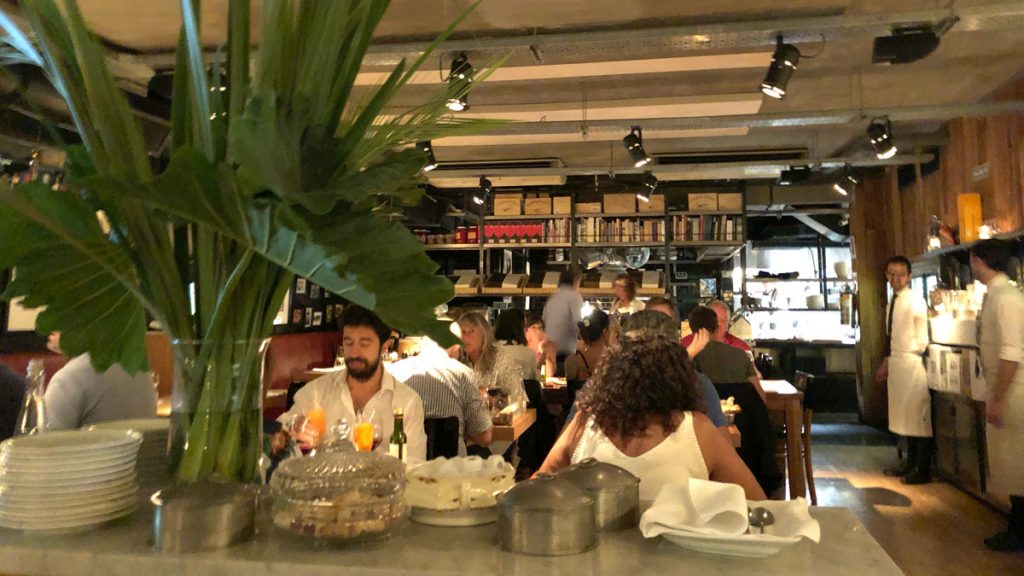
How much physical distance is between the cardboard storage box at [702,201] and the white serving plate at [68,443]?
7975 millimetres

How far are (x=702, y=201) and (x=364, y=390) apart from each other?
649 centimetres

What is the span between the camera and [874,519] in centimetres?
503

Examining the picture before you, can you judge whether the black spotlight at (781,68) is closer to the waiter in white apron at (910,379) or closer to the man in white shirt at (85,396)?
the waiter in white apron at (910,379)

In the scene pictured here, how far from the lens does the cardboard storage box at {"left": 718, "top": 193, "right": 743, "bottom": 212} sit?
848cm

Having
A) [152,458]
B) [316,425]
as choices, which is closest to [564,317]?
[316,425]

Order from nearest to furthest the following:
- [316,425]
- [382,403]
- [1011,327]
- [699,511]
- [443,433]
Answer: [699,511] < [316,425] < [382,403] < [443,433] < [1011,327]

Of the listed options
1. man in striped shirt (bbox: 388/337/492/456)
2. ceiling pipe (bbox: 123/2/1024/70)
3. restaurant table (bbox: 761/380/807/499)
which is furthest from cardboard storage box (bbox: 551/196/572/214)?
man in striped shirt (bbox: 388/337/492/456)

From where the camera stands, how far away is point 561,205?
8.96 metres

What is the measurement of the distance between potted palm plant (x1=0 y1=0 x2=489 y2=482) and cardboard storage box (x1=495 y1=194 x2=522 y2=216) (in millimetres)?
7794

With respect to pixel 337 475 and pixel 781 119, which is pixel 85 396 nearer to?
pixel 337 475

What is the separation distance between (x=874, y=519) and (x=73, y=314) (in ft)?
17.4

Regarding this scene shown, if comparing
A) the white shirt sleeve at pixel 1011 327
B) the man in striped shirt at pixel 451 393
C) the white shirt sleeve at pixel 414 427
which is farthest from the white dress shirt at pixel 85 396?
the white shirt sleeve at pixel 1011 327

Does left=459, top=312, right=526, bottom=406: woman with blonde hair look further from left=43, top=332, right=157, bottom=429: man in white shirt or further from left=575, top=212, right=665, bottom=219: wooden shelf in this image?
left=575, top=212, right=665, bottom=219: wooden shelf

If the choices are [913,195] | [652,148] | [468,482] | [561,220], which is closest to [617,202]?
[561,220]
